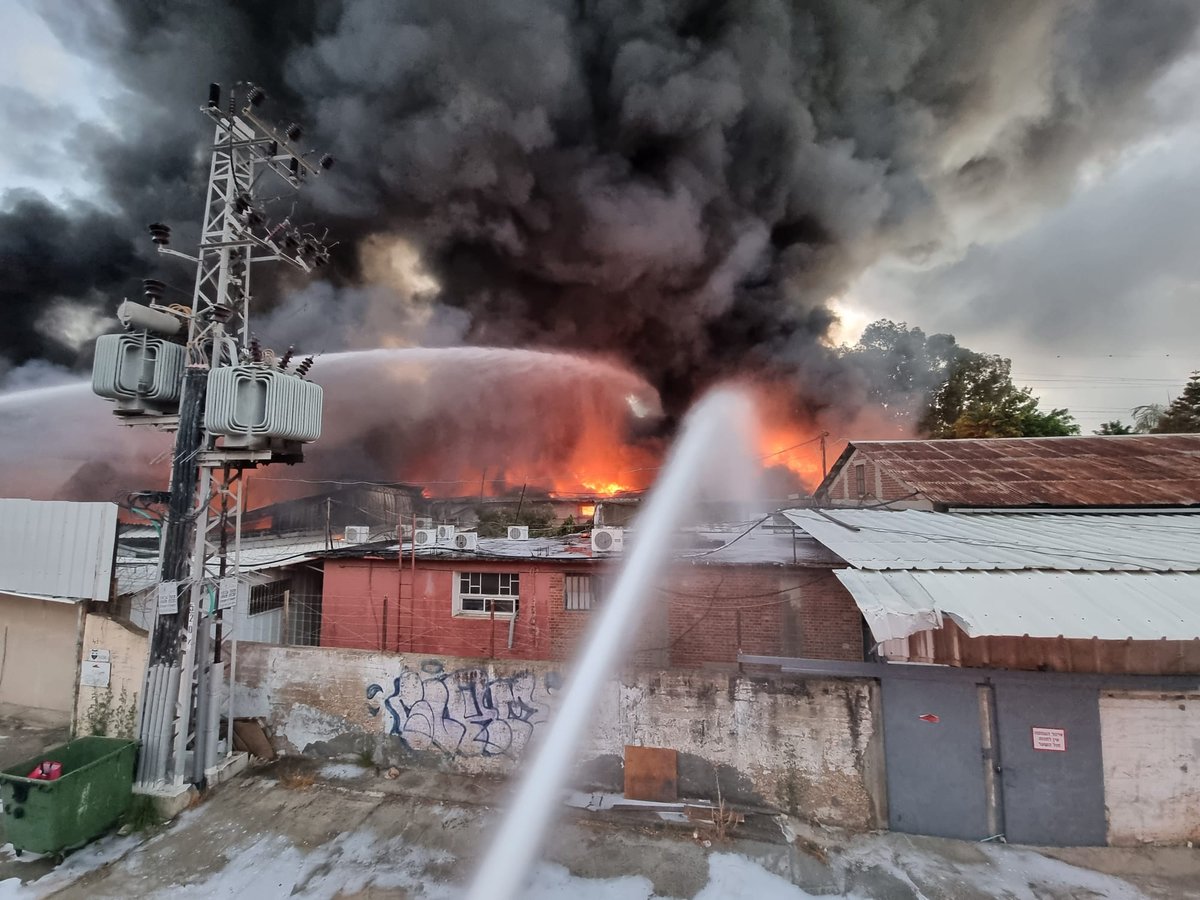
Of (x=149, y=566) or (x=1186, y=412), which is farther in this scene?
(x=1186, y=412)

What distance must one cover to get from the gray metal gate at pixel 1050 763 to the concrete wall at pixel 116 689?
13.1m

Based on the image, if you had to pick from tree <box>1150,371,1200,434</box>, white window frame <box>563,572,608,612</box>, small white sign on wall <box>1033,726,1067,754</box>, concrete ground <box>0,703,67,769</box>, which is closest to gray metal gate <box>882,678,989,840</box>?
small white sign on wall <box>1033,726,1067,754</box>

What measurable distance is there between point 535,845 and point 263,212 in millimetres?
9948

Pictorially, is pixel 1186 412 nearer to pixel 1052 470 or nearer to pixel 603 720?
pixel 1052 470

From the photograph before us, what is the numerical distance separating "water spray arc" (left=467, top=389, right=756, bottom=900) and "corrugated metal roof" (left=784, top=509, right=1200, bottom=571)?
264cm

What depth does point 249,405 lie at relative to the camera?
771 cm

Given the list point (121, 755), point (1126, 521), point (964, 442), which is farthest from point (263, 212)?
point (964, 442)

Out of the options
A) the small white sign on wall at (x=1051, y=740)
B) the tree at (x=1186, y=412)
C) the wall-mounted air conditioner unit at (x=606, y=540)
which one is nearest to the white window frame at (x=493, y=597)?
the wall-mounted air conditioner unit at (x=606, y=540)

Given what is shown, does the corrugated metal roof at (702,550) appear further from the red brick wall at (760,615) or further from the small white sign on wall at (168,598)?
the small white sign on wall at (168,598)

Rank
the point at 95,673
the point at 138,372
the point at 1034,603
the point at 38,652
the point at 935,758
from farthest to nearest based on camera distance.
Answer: the point at 38,652 → the point at 95,673 → the point at 138,372 → the point at 935,758 → the point at 1034,603

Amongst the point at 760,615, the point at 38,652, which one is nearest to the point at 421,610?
the point at 38,652

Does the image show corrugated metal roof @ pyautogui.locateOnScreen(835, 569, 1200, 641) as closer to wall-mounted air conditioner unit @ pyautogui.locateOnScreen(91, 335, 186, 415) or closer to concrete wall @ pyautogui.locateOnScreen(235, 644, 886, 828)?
concrete wall @ pyautogui.locateOnScreen(235, 644, 886, 828)

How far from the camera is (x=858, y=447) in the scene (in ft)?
60.3

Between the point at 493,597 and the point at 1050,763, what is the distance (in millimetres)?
10800
